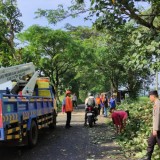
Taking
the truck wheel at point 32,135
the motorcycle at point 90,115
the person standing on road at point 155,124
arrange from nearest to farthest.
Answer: the person standing on road at point 155,124, the truck wheel at point 32,135, the motorcycle at point 90,115

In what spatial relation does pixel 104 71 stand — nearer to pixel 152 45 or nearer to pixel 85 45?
pixel 85 45

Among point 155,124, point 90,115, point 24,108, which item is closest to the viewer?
point 155,124

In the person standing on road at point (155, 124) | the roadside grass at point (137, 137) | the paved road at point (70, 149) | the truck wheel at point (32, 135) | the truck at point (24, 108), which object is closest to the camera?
the person standing on road at point (155, 124)

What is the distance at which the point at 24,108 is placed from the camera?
34.4ft

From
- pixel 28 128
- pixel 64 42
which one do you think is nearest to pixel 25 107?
pixel 28 128

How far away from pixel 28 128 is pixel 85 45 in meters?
26.7

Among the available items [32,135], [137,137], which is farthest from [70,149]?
[137,137]

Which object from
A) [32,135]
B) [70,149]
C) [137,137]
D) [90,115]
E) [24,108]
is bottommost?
[70,149]

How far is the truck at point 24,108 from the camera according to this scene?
8934 mm

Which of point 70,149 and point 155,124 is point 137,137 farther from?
point 155,124

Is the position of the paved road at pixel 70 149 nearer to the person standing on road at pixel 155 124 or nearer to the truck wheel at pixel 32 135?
the truck wheel at pixel 32 135

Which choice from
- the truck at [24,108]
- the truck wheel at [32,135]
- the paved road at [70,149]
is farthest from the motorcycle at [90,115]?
the truck wheel at [32,135]

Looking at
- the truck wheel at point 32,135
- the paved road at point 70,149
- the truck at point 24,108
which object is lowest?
the paved road at point 70,149

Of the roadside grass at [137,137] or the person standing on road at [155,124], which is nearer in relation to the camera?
the person standing on road at [155,124]
